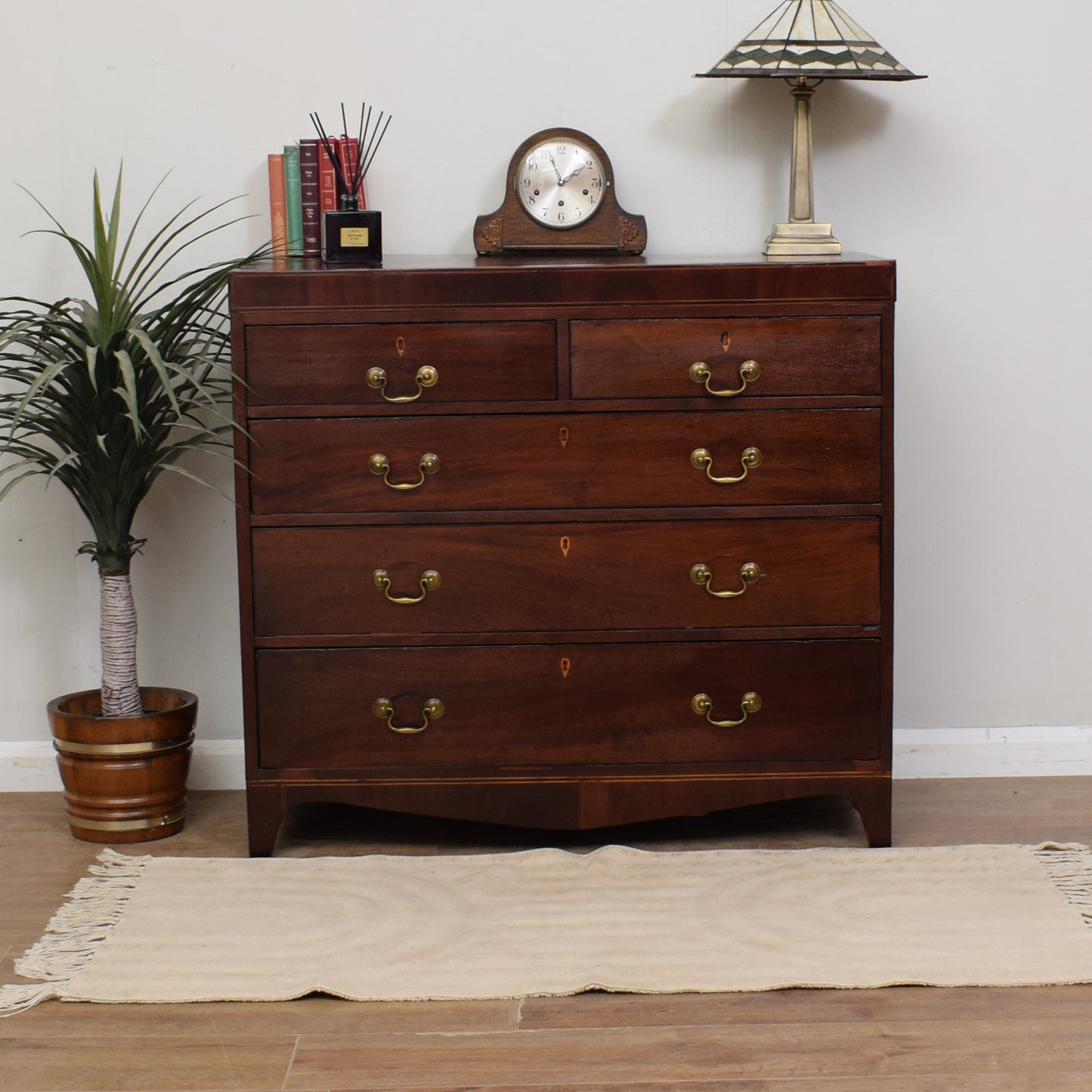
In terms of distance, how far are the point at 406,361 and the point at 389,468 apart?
17cm

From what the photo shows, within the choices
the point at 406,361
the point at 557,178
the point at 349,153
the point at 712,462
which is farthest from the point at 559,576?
the point at 349,153

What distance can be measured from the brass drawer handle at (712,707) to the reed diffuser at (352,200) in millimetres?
921

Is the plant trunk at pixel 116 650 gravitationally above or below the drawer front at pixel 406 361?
below

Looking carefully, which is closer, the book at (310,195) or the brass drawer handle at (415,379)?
the brass drawer handle at (415,379)

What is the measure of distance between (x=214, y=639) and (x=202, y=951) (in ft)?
2.84

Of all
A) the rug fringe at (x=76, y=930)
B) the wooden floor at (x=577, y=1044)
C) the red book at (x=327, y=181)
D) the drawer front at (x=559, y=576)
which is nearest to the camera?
the wooden floor at (x=577, y=1044)

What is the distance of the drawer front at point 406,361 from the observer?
2.14 m

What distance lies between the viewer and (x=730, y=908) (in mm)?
2055

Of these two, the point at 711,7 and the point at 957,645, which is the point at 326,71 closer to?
the point at 711,7

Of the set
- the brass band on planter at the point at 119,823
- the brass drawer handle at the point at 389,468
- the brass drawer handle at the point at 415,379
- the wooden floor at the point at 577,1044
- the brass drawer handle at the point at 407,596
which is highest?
the brass drawer handle at the point at 415,379

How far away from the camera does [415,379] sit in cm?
215

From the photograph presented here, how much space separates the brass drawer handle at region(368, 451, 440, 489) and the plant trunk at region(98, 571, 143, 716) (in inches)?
22.0

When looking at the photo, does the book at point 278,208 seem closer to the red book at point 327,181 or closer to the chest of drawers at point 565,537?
the red book at point 327,181

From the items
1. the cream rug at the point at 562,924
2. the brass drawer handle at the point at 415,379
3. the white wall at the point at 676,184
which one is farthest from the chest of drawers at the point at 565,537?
the white wall at the point at 676,184
